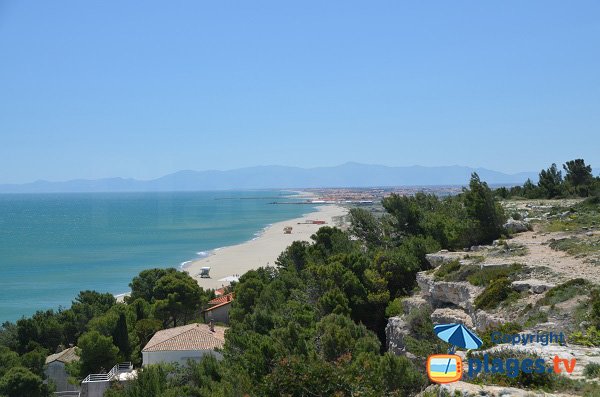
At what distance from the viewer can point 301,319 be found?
17.7 m

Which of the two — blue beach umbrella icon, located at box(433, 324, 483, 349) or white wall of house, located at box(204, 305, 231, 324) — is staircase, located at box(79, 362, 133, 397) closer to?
white wall of house, located at box(204, 305, 231, 324)

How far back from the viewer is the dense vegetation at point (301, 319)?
10828mm

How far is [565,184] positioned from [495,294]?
126 feet

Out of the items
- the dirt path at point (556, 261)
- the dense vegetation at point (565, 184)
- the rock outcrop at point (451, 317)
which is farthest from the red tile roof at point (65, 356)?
the dense vegetation at point (565, 184)

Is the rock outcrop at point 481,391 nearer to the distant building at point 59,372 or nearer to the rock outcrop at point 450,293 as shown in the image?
the rock outcrop at point 450,293

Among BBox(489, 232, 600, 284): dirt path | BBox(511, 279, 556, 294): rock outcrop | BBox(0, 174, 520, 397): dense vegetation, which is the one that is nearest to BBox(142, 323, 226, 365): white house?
BBox(0, 174, 520, 397): dense vegetation

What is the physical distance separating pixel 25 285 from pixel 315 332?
4485 centimetres

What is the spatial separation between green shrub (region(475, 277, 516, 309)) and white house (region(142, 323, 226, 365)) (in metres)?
10.4

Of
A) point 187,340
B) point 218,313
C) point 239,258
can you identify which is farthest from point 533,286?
point 239,258

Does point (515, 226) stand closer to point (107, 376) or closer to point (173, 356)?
point (173, 356)

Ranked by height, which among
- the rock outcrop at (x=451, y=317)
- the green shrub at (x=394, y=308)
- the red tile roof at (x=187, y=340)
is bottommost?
the red tile roof at (x=187, y=340)

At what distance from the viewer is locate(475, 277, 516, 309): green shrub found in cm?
1532

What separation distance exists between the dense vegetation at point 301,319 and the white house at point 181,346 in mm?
1210

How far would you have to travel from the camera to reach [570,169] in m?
50.2
